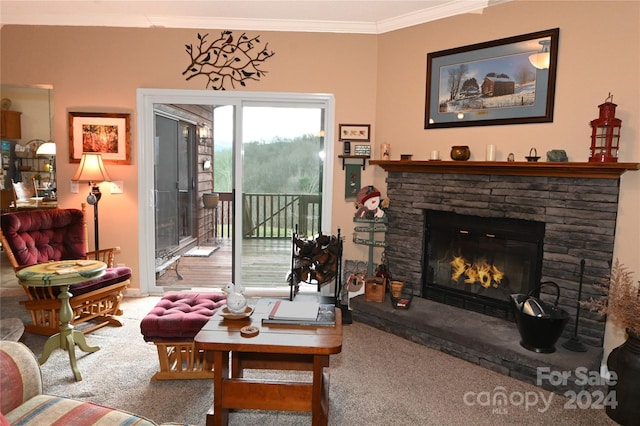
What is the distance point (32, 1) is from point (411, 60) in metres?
3.43

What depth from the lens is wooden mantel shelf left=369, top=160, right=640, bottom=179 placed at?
2828 mm

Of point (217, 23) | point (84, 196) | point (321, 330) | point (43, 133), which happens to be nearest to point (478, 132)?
point (321, 330)

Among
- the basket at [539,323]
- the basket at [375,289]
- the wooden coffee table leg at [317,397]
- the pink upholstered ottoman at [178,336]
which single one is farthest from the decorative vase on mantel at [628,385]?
the pink upholstered ottoman at [178,336]

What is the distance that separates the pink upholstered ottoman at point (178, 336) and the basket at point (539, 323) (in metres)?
2.04

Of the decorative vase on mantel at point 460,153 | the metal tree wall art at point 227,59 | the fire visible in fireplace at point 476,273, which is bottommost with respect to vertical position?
the fire visible in fireplace at point 476,273

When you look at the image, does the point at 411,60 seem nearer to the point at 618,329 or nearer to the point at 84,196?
the point at 618,329

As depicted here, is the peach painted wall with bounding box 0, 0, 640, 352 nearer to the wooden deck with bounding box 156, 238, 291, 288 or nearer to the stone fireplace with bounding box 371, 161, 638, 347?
the stone fireplace with bounding box 371, 161, 638, 347

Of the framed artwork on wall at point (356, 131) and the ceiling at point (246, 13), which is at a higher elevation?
the ceiling at point (246, 13)

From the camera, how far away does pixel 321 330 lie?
2.31 meters

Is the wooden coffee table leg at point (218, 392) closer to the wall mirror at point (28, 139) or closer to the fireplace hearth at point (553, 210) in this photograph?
the fireplace hearth at point (553, 210)

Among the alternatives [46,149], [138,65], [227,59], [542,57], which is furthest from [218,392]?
[46,149]

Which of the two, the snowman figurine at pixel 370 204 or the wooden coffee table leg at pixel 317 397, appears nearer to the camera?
the wooden coffee table leg at pixel 317 397

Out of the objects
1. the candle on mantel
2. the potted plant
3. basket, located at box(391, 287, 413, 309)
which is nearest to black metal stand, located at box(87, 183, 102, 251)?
basket, located at box(391, 287, 413, 309)

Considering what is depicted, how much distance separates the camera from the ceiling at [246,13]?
12.4 feet
